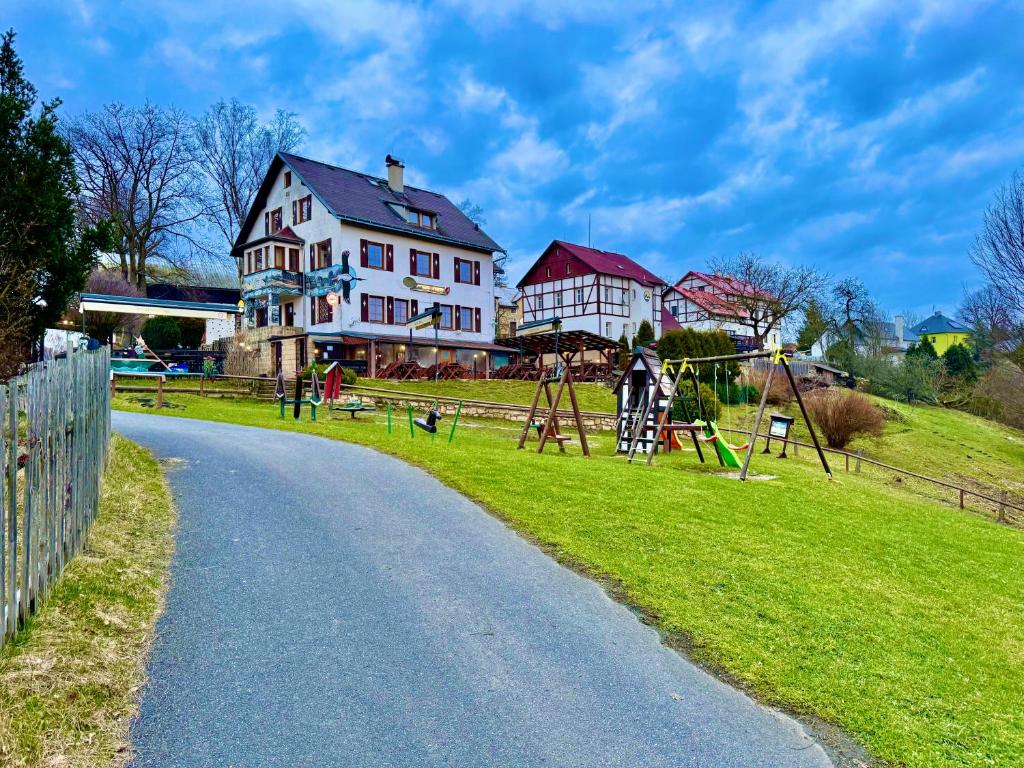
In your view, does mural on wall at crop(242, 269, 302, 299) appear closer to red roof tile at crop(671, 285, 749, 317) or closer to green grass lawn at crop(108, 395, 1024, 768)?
green grass lawn at crop(108, 395, 1024, 768)

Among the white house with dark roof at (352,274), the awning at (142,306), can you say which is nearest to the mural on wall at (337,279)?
the white house with dark roof at (352,274)

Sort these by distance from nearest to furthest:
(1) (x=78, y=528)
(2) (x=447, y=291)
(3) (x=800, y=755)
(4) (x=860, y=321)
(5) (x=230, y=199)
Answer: (3) (x=800, y=755) < (1) (x=78, y=528) < (2) (x=447, y=291) < (5) (x=230, y=199) < (4) (x=860, y=321)

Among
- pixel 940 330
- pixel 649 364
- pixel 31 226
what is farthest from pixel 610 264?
pixel 940 330

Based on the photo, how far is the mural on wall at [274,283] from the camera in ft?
117

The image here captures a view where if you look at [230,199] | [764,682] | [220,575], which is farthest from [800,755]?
[230,199]

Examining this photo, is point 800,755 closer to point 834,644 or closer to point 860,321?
point 834,644

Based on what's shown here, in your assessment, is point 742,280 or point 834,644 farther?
point 742,280

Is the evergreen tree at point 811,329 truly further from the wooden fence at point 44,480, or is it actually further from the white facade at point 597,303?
the wooden fence at point 44,480

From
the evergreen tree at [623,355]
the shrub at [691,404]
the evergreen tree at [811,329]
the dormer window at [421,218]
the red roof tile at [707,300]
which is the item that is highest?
the dormer window at [421,218]

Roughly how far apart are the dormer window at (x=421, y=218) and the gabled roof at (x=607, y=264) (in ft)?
48.7

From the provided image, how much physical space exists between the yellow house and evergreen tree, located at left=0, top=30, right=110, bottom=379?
105m

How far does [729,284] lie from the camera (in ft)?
165

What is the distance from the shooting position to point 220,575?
5957 millimetres

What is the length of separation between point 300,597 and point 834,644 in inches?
173
